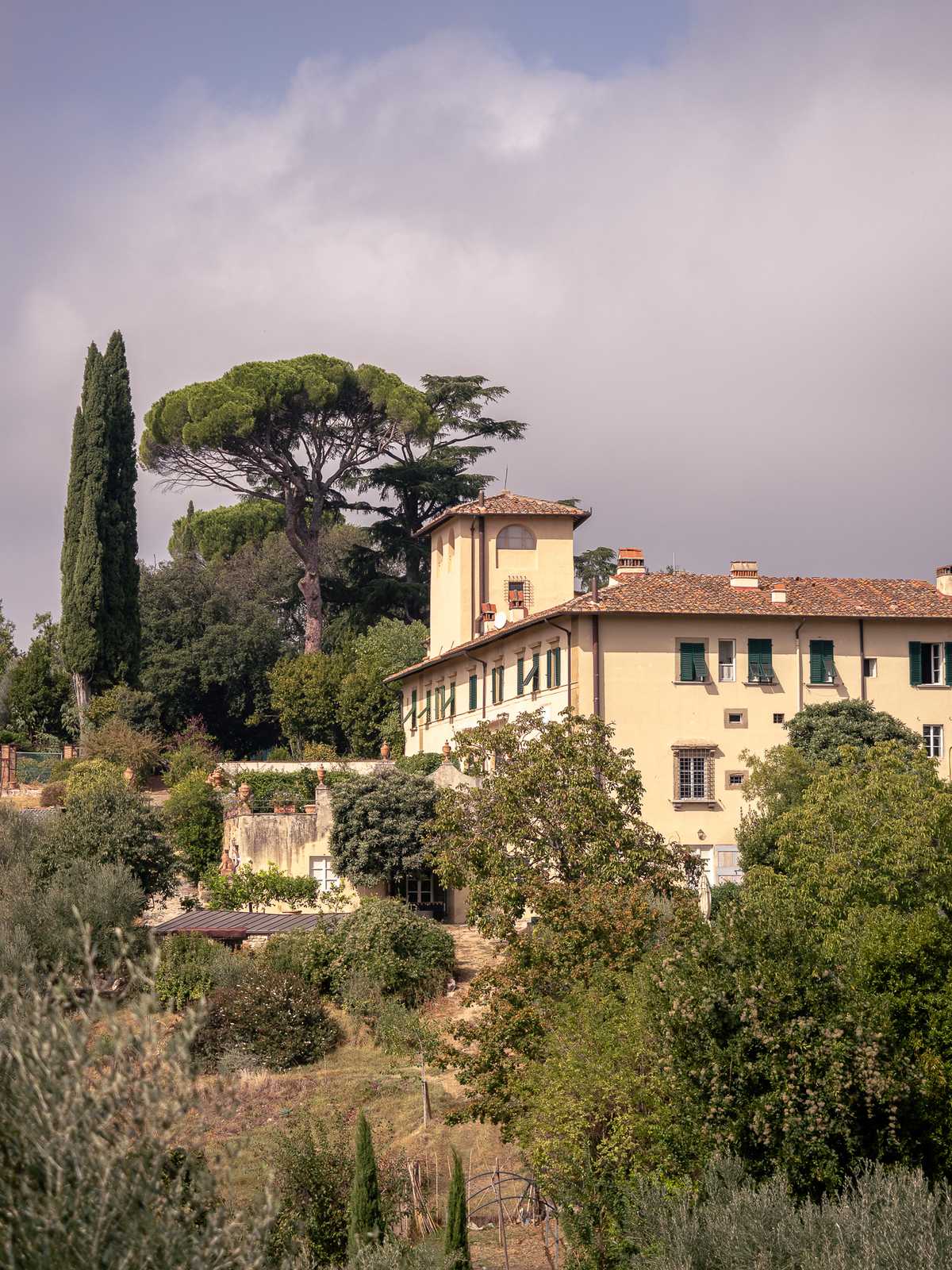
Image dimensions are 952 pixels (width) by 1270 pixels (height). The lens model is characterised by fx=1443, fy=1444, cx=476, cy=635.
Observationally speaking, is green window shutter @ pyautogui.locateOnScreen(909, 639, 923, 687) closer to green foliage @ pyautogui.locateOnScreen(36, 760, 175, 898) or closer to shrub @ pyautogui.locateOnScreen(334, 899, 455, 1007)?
shrub @ pyautogui.locateOnScreen(334, 899, 455, 1007)

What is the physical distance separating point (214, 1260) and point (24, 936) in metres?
22.2

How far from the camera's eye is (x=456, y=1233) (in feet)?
57.7

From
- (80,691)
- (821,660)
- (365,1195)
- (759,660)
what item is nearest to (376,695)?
(80,691)

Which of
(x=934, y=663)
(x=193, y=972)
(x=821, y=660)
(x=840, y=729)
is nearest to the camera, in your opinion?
(x=193, y=972)

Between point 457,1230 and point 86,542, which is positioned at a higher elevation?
point 86,542

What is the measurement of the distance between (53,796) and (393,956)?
62.9ft

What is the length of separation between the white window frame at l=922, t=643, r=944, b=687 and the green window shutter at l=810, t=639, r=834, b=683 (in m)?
2.92

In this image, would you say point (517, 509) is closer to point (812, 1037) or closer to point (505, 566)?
point (505, 566)

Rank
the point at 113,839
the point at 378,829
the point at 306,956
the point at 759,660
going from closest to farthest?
1. the point at 306,956
2. the point at 113,839
3. the point at 378,829
4. the point at 759,660

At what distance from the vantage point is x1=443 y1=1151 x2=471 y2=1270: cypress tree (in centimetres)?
1741

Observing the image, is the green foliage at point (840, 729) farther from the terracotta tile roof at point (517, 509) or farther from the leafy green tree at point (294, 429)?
the leafy green tree at point (294, 429)

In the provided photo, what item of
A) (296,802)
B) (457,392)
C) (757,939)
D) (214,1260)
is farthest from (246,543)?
(214,1260)

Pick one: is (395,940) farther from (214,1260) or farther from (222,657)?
(222,657)

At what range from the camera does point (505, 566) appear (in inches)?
1984
